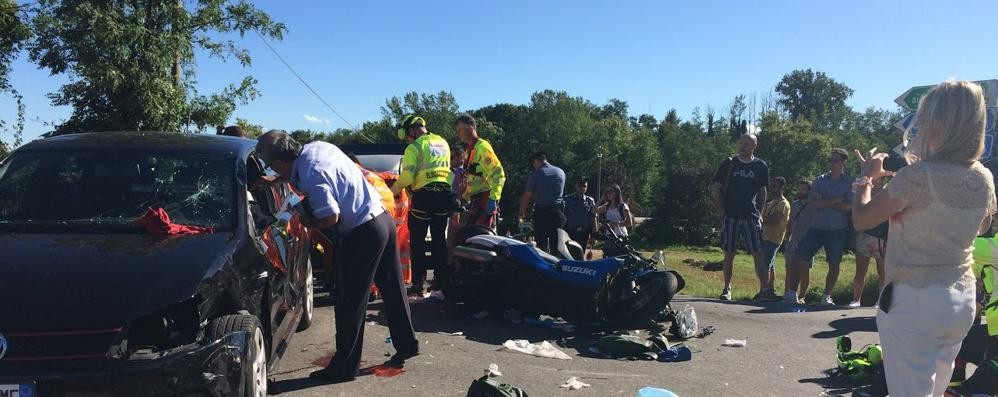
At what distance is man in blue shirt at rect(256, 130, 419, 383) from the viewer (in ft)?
13.3

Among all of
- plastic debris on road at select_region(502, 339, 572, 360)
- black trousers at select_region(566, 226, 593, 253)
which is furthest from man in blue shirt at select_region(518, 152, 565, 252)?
plastic debris on road at select_region(502, 339, 572, 360)

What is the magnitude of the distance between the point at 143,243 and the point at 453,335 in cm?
284

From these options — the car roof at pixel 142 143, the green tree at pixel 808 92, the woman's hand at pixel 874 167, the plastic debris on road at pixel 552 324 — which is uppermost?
the green tree at pixel 808 92

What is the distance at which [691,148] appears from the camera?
242ft

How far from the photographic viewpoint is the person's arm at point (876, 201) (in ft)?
8.77

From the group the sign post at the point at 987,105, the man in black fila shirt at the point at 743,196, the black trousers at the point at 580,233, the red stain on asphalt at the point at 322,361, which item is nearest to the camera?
the red stain on asphalt at the point at 322,361

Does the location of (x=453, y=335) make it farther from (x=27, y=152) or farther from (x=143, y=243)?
(x=27, y=152)

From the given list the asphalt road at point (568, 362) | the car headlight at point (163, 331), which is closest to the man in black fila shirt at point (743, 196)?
the asphalt road at point (568, 362)

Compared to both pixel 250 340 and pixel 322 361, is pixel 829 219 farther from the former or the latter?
pixel 250 340

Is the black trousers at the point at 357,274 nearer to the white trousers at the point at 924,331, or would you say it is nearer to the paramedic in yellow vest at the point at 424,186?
the paramedic in yellow vest at the point at 424,186

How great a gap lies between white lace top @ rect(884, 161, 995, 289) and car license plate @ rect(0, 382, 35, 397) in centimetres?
344

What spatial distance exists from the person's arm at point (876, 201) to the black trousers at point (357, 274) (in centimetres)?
273

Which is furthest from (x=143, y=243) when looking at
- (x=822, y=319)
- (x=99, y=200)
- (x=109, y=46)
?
(x=109, y=46)

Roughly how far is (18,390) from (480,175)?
5227 millimetres
